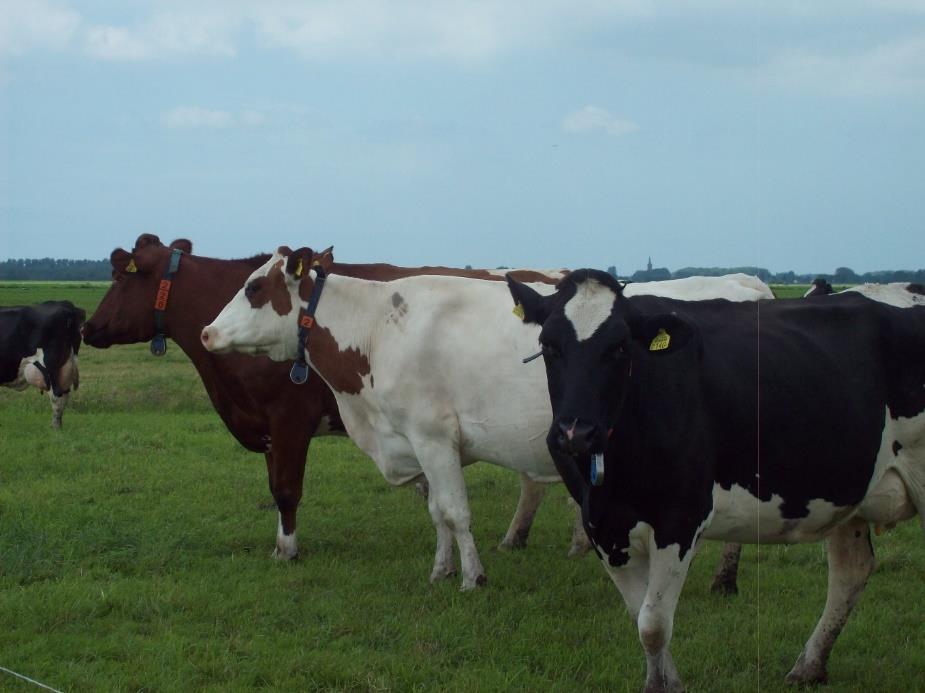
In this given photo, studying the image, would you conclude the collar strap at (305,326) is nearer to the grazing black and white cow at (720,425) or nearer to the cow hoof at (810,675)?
the grazing black and white cow at (720,425)

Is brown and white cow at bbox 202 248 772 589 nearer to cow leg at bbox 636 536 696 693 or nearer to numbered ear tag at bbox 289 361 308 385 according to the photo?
numbered ear tag at bbox 289 361 308 385

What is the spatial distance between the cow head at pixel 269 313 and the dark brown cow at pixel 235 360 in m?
0.71

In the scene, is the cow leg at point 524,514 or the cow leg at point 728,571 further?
the cow leg at point 524,514

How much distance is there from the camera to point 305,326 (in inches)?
311

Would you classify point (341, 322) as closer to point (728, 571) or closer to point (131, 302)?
point (131, 302)

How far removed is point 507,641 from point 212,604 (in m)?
2.11

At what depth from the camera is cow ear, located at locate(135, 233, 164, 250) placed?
927 centimetres

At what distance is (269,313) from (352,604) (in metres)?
2.36

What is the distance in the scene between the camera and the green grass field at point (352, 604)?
575 centimetres

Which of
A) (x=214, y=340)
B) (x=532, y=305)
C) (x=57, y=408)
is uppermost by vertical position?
(x=532, y=305)

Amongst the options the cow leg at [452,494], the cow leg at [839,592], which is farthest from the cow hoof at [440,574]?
the cow leg at [839,592]

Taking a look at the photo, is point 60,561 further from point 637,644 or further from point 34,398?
point 34,398

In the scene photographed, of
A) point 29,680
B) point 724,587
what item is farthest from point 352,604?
point 724,587

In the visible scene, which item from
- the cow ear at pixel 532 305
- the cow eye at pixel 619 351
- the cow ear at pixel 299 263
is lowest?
the cow eye at pixel 619 351
